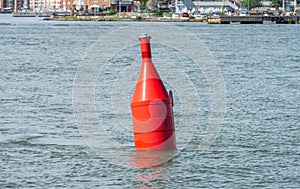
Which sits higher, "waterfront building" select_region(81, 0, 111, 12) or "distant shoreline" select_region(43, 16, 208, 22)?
"waterfront building" select_region(81, 0, 111, 12)

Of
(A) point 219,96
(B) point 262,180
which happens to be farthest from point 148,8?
(B) point 262,180

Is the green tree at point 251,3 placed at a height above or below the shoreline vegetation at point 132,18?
above

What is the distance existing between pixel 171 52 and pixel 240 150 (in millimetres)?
32518

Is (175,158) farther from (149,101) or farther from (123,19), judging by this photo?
(123,19)

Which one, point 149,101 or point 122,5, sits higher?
point 149,101

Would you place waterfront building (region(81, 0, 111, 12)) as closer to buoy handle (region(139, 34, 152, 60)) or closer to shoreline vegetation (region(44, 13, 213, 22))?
shoreline vegetation (region(44, 13, 213, 22))

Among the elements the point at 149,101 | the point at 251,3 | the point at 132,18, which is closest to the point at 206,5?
the point at 251,3

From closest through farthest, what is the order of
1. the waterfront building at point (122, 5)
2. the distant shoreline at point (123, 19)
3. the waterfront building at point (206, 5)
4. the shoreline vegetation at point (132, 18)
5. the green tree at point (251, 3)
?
the distant shoreline at point (123, 19) → the shoreline vegetation at point (132, 18) → the green tree at point (251, 3) → the waterfront building at point (122, 5) → the waterfront building at point (206, 5)

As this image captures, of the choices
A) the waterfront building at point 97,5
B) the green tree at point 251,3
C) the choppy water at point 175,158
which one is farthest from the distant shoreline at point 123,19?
the choppy water at point 175,158

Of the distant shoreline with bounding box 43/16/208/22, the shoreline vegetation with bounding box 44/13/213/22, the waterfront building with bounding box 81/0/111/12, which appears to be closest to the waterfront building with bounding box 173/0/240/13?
the waterfront building with bounding box 81/0/111/12

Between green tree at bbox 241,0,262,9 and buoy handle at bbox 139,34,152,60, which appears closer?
buoy handle at bbox 139,34,152,60

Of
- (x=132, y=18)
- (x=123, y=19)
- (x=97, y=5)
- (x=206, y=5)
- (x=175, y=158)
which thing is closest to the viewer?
(x=175, y=158)

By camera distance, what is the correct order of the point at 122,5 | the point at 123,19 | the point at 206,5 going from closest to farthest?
the point at 123,19
the point at 122,5
the point at 206,5

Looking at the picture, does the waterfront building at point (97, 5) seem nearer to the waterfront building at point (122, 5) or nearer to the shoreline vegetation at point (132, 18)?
the waterfront building at point (122, 5)
